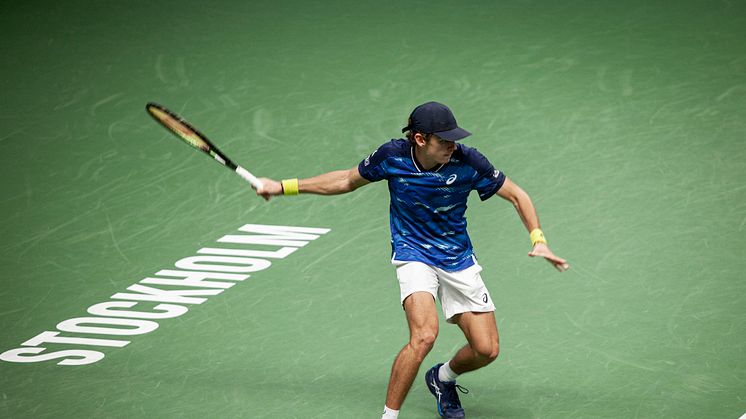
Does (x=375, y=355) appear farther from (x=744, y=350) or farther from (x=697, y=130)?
(x=697, y=130)

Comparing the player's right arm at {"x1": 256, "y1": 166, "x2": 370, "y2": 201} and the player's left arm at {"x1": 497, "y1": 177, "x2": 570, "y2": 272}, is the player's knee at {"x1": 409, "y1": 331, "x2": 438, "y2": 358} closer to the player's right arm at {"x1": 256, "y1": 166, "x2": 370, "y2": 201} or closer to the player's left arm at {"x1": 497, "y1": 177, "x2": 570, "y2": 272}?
the player's left arm at {"x1": 497, "y1": 177, "x2": 570, "y2": 272}

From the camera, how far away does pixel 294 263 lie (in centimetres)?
1156

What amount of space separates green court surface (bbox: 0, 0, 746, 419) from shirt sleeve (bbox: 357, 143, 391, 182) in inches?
63.2

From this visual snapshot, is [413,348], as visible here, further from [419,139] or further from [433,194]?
[419,139]

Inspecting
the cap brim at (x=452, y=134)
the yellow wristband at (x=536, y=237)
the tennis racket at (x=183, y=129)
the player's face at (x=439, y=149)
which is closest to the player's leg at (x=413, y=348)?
the yellow wristband at (x=536, y=237)

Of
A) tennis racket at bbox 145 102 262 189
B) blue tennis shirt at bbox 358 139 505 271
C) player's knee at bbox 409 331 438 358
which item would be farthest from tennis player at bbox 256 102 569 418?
tennis racket at bbox 145 102 262 189

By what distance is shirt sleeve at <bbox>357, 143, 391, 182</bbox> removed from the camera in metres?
8.98

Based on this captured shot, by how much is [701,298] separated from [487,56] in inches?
211

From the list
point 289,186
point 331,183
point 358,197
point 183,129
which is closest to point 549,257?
point 331,183

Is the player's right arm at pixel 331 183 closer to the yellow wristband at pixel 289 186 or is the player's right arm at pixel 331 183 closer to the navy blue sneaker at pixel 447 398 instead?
the yellow wristband at pixel 289 186

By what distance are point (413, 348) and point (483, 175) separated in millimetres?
1246

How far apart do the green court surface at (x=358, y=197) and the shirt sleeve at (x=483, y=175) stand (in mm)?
1519

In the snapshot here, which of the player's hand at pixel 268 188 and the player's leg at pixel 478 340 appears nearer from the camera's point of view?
the player's leg at pixel 478 340

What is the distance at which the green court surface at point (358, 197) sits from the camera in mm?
9758
